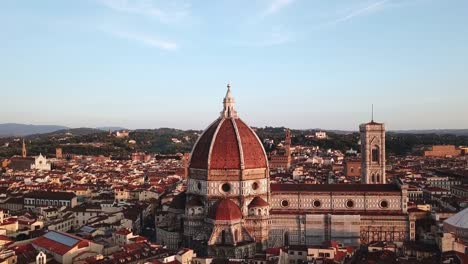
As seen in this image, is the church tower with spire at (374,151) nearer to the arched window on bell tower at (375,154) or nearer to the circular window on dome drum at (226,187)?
the arched window on bell tower at (375,154)

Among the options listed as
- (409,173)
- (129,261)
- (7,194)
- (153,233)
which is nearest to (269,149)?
(409,173)

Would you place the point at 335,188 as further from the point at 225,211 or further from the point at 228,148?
the point at 225,211

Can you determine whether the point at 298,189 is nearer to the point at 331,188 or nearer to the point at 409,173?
the point at 331,188

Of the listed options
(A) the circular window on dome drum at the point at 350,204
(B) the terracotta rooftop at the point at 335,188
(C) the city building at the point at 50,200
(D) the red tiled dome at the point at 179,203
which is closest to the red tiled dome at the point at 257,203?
(B) the terracotta rooftop at the point at 335,188

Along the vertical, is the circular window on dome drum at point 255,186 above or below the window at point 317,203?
above

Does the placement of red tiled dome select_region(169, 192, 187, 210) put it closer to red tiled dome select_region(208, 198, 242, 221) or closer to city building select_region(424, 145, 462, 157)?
red tiled dome select_region(208, 198, 242, 221)

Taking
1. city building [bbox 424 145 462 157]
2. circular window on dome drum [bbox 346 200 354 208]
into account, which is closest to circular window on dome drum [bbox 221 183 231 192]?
circular window on dome drum [bbox 346 200 354 208]
